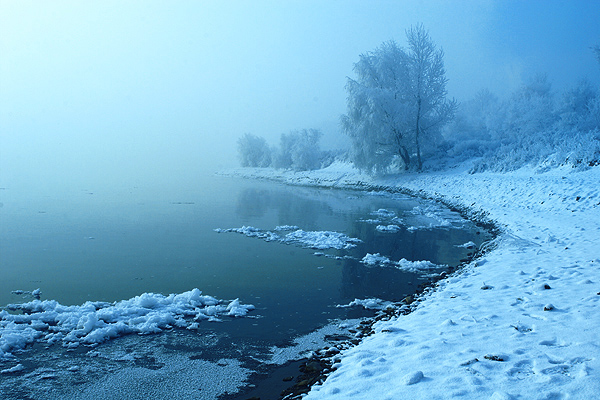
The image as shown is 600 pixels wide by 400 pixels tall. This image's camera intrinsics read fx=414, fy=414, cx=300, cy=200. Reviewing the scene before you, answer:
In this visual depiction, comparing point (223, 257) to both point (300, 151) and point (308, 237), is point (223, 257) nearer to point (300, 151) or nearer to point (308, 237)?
point (308, 237)

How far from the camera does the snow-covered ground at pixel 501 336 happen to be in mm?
4703

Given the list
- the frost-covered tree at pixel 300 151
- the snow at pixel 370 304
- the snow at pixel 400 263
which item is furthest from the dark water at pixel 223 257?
the frost-covered tree at pixel 300 151

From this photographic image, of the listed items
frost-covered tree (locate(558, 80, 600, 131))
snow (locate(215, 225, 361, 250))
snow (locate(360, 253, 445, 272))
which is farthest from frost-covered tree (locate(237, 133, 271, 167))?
snow (locate(360, 253, 445, 272))

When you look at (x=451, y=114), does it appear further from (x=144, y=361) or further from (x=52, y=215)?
(x=144, y=361)

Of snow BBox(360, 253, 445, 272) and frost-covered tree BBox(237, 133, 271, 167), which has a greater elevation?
frost-covered tree BBox(237, 133, 271, 167)

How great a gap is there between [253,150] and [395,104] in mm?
58095

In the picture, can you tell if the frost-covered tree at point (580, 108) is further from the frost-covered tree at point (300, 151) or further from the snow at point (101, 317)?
the snow at point (101, 317)

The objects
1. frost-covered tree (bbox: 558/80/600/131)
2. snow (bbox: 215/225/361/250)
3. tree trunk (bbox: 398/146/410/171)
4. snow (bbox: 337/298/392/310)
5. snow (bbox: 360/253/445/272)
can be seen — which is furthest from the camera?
tree trunk (bbox: 398/146/410/171)

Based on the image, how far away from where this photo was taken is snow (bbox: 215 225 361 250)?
1591 centimetres

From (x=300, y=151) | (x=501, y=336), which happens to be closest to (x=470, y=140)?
(x=300, y=151)

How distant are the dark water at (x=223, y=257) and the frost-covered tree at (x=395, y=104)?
47.0 feet

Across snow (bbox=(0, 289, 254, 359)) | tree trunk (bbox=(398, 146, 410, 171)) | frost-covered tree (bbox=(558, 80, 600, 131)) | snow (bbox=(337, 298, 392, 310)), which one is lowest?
snow (bbox=(0, 289, 254, 359))

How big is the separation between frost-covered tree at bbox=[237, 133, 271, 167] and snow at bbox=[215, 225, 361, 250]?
73.1 metres

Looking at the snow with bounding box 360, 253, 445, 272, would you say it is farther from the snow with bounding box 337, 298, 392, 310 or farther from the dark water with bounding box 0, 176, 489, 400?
the snow with bounding box 337, 298, 392, 310
